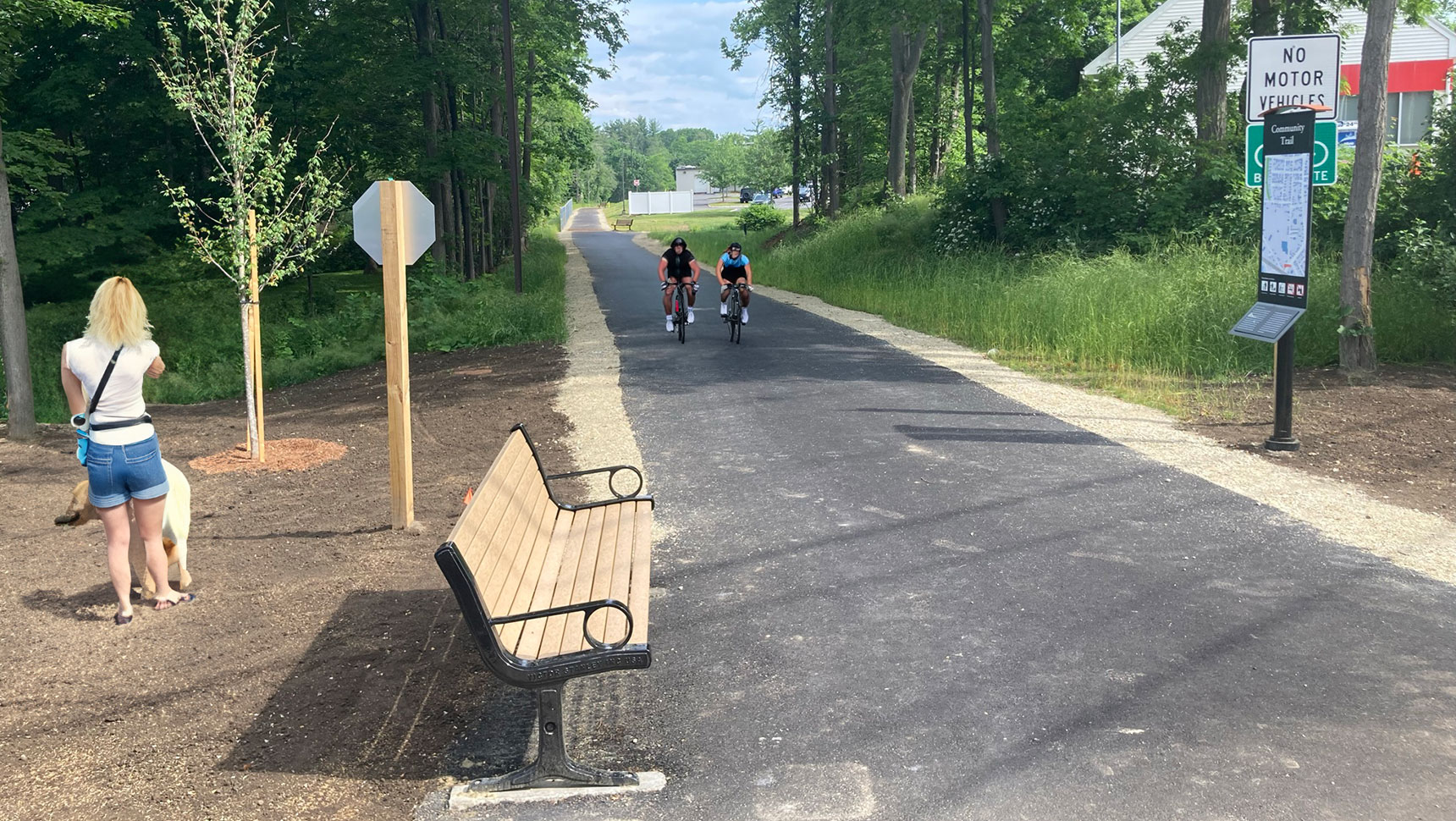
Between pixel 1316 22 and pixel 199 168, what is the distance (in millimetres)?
24137

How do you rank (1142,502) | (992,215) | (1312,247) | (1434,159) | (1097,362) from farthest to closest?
(992,215) < (1312,247) < (1434,159) < (1097,362) < (1142,502)

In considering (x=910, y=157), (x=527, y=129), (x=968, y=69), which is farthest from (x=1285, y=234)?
(x=527, y=129)

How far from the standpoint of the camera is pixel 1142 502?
7.65 metres

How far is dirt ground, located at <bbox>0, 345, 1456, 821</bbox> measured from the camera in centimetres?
427

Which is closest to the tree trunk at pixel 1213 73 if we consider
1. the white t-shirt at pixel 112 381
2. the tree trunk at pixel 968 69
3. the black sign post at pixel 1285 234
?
the tree trunk at pixel 968 69

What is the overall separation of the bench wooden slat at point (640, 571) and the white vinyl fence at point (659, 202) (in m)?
131

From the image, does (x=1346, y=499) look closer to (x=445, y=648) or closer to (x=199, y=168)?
(x=445, y=648)

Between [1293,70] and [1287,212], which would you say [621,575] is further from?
[1293,70]

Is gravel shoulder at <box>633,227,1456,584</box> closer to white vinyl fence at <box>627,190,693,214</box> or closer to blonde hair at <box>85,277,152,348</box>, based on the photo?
blonde hair at <box>85,277,152,348</box>

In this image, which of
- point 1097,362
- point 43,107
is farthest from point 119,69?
point 1097,362

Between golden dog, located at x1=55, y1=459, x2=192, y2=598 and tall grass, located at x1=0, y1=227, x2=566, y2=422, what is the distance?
1103cm

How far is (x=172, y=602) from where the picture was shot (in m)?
6.20

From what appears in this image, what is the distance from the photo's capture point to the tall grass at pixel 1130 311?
1312 cm

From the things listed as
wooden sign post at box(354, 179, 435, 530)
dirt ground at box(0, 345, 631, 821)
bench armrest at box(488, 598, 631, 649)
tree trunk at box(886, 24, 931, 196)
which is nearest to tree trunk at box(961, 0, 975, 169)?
tree trunk at box(886, 24, 931, 196)
